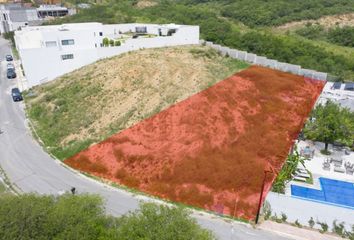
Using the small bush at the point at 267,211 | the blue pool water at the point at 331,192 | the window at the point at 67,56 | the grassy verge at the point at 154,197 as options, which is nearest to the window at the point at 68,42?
the window at the point at 67,56

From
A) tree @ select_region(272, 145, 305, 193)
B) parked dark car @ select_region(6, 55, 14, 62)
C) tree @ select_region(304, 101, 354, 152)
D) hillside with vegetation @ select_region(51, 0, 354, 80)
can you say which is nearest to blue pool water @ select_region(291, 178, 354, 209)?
tree @ select_region(272, 145, 305, 193)

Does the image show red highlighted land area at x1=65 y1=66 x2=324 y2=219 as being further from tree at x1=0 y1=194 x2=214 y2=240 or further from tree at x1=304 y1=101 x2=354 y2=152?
tree at x1=0 y1=194 x2=214 y2=240

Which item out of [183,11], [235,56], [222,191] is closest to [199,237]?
[222,191]

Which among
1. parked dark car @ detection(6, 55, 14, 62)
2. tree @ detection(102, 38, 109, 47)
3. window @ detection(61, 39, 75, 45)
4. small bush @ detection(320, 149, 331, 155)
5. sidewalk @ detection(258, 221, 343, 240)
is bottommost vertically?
sidewalk @ detection(258, 221, 343, 240)

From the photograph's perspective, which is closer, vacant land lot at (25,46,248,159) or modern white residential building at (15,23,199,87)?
vacant land lot at (25,46,248,159)

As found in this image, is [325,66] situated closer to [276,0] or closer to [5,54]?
[5,54]
